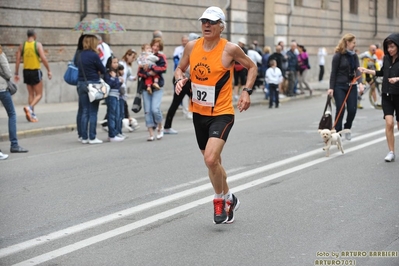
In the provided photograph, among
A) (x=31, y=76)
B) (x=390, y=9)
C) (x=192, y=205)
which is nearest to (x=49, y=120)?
(x=31, y=76)

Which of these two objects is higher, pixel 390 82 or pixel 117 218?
pixel 390 82

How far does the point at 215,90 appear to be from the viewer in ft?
24.3

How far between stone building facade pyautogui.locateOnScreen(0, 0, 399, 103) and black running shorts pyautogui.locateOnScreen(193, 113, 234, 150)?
44.7 feet

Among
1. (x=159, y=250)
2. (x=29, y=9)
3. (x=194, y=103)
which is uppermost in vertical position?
(x=29, y=9)

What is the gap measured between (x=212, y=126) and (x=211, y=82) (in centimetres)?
38

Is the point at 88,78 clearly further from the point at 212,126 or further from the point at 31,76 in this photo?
the point at 212,126

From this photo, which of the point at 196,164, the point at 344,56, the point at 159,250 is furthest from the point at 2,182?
the point at 344,56

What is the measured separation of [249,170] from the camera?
10.7 m

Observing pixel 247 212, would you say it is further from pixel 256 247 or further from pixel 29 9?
pixel 29 9

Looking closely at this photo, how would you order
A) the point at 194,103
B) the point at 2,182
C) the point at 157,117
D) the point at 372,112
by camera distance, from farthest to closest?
the point at 372,112 → the point at 157,117 → the point at 2,182 → the point at 194,103

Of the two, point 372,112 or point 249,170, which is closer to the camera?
point 249,170

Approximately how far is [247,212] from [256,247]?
144 cm

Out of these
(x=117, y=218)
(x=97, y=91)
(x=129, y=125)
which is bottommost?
(x=117, y=218)

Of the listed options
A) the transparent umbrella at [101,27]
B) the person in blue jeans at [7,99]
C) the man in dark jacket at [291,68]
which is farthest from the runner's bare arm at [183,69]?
the man in dark jacket at [291,68]
